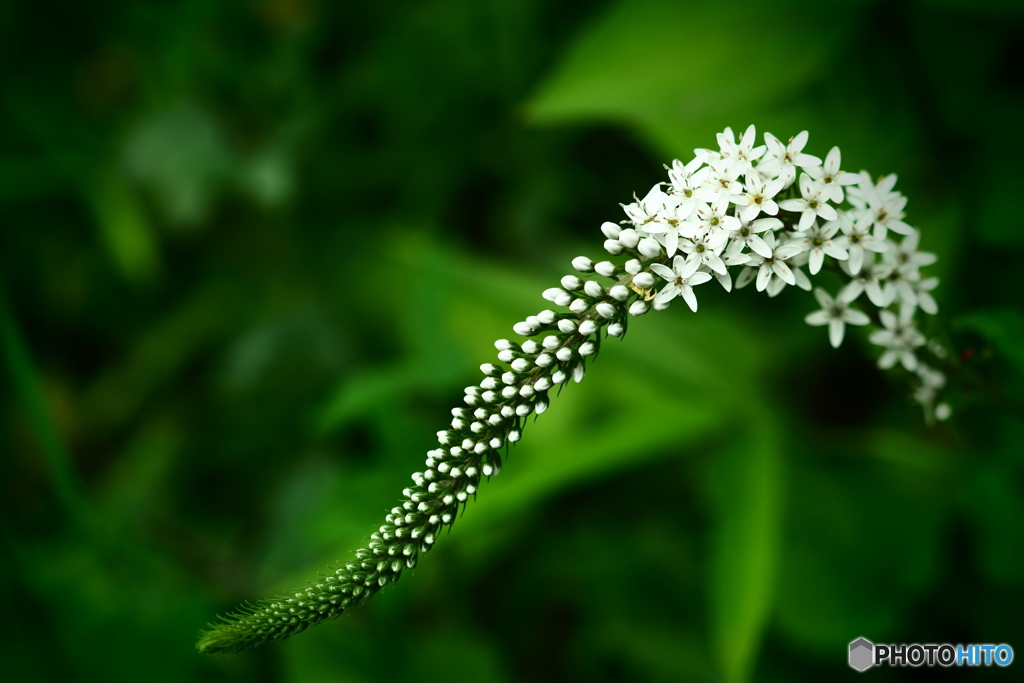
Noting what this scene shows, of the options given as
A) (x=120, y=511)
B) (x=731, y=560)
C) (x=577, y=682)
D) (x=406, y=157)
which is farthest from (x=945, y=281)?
(x=120, y=511)

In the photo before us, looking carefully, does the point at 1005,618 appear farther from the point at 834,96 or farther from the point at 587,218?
the point at 587,218

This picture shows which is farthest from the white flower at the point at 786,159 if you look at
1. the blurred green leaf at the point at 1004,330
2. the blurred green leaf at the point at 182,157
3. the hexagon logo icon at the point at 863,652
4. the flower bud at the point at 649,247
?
the blurred green leaf at the point at 182,157

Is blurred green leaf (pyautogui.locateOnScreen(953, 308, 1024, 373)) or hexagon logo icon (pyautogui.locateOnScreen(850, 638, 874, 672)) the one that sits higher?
blurred green leaf (pyautogui.locateOnScreen(953, 308, 1024, 373))

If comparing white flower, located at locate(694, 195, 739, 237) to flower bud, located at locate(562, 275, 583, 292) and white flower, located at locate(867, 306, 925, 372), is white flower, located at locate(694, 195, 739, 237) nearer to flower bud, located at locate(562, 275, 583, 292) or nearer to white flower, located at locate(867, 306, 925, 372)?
flower bud, located at locate(562, 275, 583, 292)

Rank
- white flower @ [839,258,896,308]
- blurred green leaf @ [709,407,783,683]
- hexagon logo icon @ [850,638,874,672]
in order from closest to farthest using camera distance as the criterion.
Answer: white flower @ [839,258,896,308], blurred green leaf @ [709,407,783,683], hexagon logo icon @ [850,638,874,672]

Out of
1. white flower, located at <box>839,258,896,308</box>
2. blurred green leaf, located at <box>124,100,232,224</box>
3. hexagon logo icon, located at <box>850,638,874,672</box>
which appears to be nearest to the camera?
white flower, located at <box>839,258,896,308</box>

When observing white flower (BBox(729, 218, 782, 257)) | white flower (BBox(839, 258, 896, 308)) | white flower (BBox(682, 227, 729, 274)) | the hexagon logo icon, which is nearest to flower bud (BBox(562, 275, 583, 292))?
white flower (BBox(682, 227, 729, 274))
